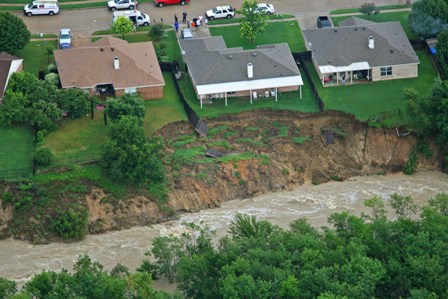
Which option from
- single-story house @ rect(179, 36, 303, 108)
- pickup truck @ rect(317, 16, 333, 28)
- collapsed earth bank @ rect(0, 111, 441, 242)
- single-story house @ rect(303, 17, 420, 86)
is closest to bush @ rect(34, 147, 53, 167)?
collapsed earth bank @ rect(0, 111, 441, 242)

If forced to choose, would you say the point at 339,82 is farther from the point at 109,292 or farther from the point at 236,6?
the point at 109,292

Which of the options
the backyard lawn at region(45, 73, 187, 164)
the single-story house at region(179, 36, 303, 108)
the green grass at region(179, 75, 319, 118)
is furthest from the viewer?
the single-story house at region(179, 36, 303, 108)

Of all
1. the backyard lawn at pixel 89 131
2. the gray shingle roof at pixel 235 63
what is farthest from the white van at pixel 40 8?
the backyard lawn at pixel 89 131

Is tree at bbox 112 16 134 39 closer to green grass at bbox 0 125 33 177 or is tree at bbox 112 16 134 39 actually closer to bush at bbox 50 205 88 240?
green grass at bbox 0 125 33 177

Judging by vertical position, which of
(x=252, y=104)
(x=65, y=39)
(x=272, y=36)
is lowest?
(x=252, y=104)

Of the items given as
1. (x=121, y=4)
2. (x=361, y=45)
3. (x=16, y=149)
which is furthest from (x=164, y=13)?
(x=16, y=149)

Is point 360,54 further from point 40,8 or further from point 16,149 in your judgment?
Result: point 16,149

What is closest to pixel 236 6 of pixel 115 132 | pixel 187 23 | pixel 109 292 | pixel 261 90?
pixel 187 23
